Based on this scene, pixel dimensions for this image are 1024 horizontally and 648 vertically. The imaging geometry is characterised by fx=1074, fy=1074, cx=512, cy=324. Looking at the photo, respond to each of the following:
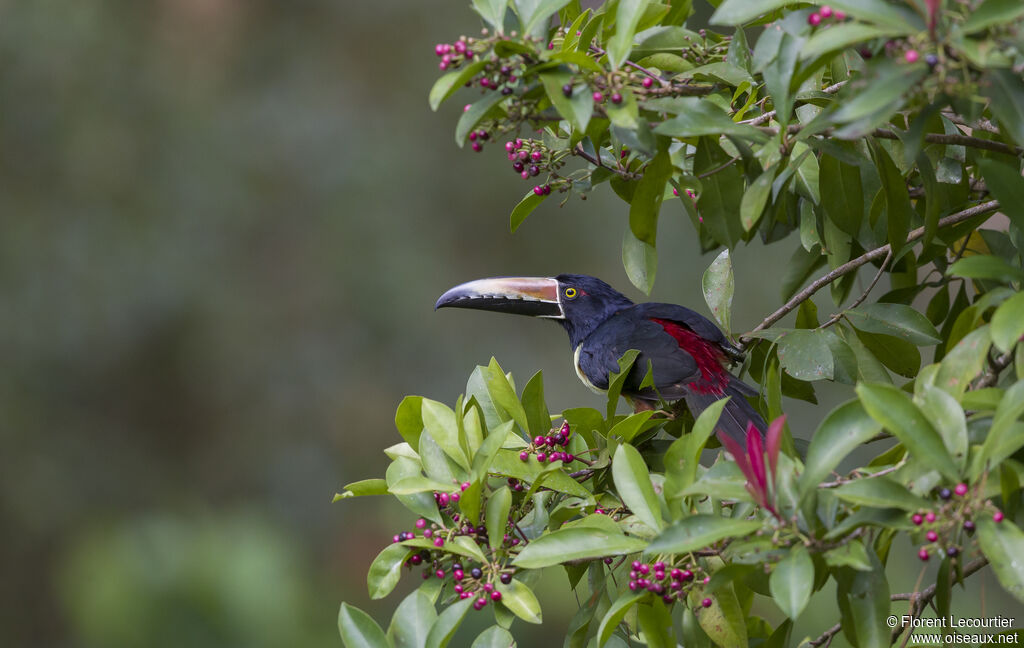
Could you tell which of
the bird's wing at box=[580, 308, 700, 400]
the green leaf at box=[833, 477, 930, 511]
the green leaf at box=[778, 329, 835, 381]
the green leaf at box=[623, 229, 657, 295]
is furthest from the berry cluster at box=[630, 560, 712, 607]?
the bird's wing at box=[580, 308, 700, 400]

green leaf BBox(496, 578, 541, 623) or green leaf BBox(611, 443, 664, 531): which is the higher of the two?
green leaf BBox(611, 443, 664, 531)

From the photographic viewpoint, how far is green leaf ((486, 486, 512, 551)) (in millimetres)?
1351

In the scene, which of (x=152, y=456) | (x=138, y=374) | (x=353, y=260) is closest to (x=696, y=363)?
(x=353, y=260)

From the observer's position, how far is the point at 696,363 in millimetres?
2238

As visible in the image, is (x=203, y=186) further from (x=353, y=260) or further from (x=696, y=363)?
(x=696, y=363)

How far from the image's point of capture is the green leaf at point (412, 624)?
4.35ft

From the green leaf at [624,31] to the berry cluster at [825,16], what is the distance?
19 cm

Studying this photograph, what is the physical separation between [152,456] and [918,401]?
5.82 metres

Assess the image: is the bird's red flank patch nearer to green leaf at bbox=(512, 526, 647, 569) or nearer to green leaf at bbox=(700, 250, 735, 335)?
green leaf at bbox=(700, 250, 735, 335)

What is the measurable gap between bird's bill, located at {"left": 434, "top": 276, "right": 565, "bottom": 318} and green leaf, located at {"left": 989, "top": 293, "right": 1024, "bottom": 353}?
5.16 ft

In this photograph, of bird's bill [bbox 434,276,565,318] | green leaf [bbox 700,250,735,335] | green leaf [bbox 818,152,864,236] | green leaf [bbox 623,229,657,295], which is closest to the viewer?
green leaf [bbox 818,152,864,236]

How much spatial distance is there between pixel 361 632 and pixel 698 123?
0.73 metres

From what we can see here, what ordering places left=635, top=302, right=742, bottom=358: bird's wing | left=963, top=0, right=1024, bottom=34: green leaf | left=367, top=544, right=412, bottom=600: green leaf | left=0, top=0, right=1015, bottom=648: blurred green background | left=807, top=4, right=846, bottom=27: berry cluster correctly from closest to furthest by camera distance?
left=963, top=0, right=1024, bottom=34: green leaf
left=807, top=4, right=846, bottom=27: berry cluster
left=367, top=544, right=412, bottom=600: green leaf
left=635, top=302, right=742, bottom=358: bird's wing
left=0, top=0, right=1015, bottom=648: blurred green background

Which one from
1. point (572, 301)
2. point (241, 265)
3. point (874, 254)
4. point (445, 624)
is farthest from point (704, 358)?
point (241, 265)
